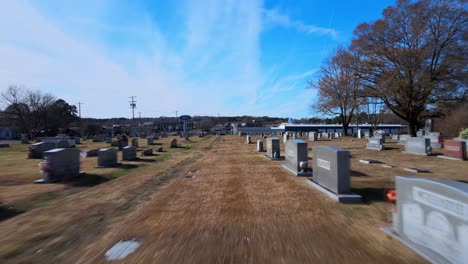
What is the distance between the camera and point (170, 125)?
135m

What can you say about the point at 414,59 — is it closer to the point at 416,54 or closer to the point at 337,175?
the point at 416,54

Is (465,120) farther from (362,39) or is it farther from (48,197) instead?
(48,197)

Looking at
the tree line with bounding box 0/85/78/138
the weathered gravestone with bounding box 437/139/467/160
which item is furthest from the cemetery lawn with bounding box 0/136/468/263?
A: the tree line with bounding box 0/85/78/138

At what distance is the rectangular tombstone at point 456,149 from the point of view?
48.7ft

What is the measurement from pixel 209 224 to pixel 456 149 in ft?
50.0

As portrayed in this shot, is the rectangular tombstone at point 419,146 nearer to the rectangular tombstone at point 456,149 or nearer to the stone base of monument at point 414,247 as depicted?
the rectangular tombstone at point 456,149

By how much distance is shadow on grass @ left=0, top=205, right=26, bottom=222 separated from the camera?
6.97 m

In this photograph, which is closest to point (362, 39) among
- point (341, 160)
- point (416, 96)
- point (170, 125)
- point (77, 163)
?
point (416, 96)

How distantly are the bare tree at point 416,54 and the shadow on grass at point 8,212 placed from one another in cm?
2995

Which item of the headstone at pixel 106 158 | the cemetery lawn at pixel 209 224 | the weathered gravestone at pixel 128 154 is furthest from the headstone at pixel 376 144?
the headstone at pixel 106 158

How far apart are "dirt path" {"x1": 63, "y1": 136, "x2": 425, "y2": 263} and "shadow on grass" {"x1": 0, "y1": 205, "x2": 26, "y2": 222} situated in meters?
2.96

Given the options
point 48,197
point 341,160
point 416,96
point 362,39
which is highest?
point 362,39

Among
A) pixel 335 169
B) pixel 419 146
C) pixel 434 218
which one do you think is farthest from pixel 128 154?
pixel 419 146

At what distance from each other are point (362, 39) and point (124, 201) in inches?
1167
